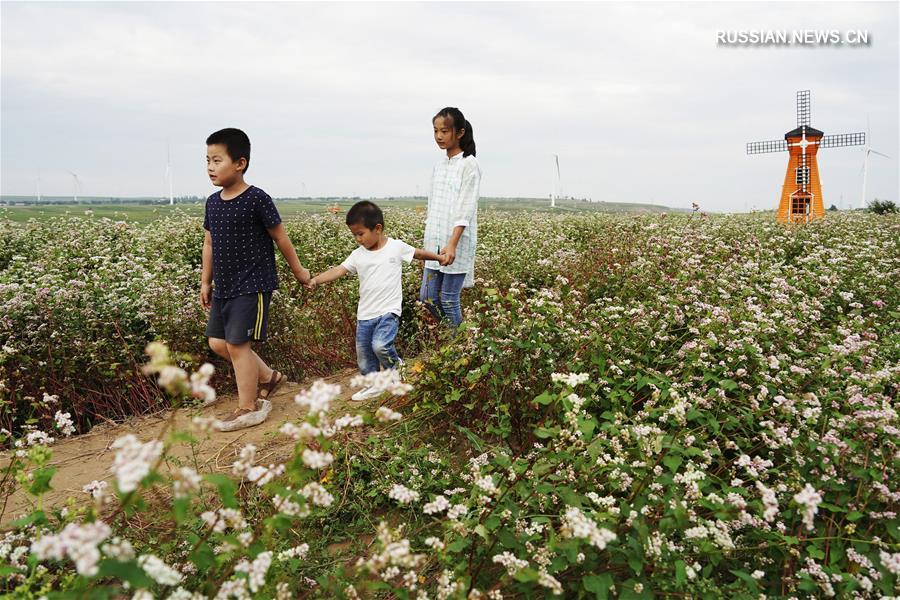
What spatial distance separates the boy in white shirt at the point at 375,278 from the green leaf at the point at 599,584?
9.42 ft

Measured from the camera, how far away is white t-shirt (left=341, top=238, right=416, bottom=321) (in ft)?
15.9

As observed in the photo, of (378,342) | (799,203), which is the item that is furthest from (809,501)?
(799,203)

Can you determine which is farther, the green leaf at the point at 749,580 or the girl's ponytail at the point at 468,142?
the girl's ponytail at the point at 468,142

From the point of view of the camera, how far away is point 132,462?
55.0 inches

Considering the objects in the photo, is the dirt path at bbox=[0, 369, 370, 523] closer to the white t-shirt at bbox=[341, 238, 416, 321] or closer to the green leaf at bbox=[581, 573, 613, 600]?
the white t-shirt at bbox=[341, 238, 416, 321]

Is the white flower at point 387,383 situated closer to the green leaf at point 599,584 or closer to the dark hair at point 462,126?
the green leaf at point 599,584

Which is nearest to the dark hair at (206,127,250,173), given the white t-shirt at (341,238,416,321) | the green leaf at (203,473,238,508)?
the white t-shirt at (341,238,416,321)

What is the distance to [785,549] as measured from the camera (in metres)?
2.56

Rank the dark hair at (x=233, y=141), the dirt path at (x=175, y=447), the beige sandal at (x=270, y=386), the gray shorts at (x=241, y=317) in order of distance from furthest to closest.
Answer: the beige sandal at (x=270, y=386)
the gray shorts at (x=241, y=317)
the dark hair at (x=233, y=141)
the dirt path at (x=175, y=447)

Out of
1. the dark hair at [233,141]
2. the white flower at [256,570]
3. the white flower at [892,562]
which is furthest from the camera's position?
the dark hair at [233,141]

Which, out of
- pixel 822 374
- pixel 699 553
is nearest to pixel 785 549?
pixel 699 553

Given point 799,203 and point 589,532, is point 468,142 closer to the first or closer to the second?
point 589,532

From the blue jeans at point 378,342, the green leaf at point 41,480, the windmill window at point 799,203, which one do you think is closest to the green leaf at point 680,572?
the green leaf at point 41,480

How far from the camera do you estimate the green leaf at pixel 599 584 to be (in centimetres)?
208
